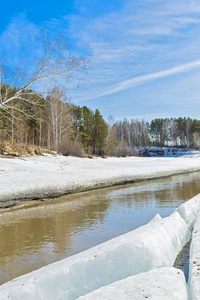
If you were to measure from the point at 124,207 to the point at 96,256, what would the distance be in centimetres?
545

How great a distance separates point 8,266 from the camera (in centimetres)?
380

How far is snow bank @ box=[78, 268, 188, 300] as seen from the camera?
1.95 metres

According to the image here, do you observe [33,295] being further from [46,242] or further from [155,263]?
[46,242]

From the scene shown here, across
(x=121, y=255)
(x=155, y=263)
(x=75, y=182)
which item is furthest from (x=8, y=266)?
(x=75, y=182)

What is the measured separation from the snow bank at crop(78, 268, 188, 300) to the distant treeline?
9971mm

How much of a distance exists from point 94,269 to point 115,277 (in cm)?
24

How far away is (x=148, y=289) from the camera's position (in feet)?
6.70

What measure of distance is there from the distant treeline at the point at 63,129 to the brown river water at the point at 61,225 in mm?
4997

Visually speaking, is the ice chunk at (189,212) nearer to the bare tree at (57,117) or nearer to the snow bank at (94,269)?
the snow bank at (94,269)

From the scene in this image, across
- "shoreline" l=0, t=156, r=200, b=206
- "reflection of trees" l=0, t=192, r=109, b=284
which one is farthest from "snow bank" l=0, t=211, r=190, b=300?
"shoreline" l=0, t=156, r=200, b=206

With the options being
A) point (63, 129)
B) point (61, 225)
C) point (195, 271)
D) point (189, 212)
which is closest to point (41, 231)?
point (61, 225)

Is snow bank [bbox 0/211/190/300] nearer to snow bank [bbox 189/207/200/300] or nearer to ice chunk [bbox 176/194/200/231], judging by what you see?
snow bank [bbox 189/207/200/300]

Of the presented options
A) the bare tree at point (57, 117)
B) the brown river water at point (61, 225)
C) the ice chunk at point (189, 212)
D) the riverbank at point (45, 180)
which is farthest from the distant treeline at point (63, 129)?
the ice chunk at point (189, 212)

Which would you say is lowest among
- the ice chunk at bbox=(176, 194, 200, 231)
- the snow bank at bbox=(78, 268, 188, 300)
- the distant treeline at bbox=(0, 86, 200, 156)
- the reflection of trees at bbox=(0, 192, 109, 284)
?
the reflection of trees at bbox=(0, 192, 109, 284)
